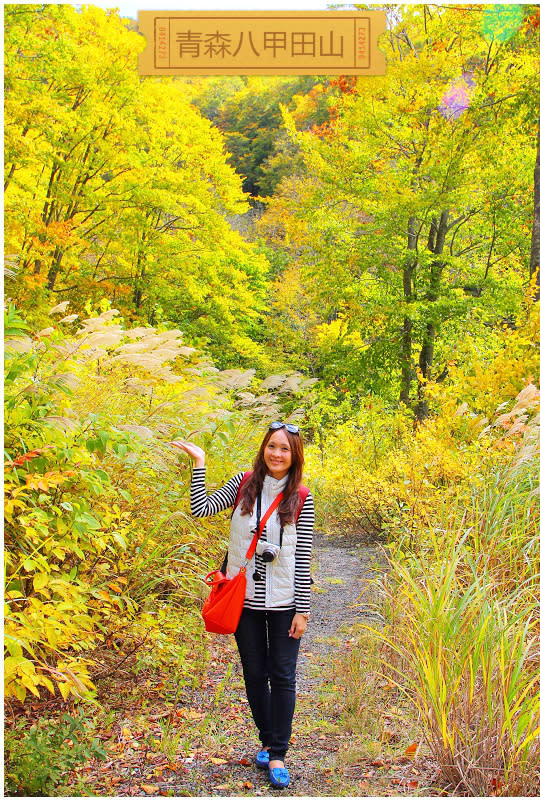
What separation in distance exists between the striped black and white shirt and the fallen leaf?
0.79 metres

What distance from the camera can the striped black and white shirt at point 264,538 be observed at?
9.25 ft

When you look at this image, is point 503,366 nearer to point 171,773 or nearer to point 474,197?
point 171,773

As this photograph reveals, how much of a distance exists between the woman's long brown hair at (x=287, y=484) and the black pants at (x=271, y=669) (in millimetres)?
415

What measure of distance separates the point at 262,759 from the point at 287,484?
1.18 m

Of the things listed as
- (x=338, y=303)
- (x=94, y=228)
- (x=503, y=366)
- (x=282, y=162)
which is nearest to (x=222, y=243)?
(x=94, y=228)

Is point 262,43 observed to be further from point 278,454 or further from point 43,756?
point 43,756

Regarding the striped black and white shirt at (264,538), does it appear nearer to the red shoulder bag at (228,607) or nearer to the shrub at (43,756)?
the red shoulder bag at (228,607)

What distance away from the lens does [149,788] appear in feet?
8.95

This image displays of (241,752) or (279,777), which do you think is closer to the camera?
(279,777)

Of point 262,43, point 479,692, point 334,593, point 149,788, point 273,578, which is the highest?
point 262,43

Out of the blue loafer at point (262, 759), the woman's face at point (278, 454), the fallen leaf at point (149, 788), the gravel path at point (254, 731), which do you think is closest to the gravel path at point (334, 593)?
the gravel path at point (254, 731)

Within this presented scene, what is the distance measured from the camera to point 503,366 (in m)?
5.95

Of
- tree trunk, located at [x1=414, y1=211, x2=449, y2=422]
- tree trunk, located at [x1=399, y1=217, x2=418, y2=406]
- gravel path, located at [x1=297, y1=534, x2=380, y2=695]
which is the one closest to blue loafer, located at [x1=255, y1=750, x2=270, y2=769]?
gravel path, located at [x1=297, y1=534, x2=380, y2=695]

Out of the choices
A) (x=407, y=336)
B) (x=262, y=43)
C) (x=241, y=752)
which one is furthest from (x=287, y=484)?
(x=407, y=336)
